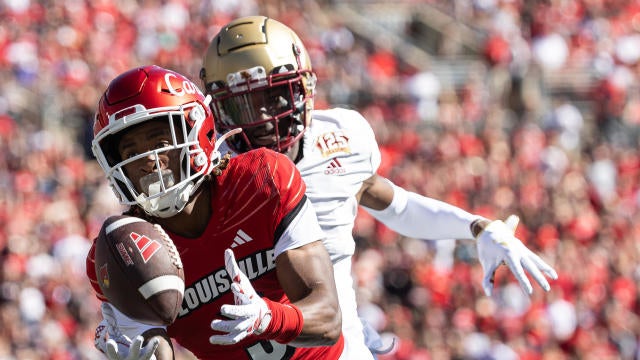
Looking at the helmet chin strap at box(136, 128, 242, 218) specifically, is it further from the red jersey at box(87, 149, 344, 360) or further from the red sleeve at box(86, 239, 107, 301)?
the red sleeve at box(86, 239, 107, 301)

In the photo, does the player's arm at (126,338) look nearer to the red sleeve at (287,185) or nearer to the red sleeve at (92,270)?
the red sleeve at (92,270)

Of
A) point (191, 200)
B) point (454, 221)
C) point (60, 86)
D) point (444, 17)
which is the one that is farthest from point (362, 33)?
point (191, 200)

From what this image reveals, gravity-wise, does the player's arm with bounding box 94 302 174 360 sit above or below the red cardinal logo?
below

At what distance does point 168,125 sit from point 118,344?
0.64m

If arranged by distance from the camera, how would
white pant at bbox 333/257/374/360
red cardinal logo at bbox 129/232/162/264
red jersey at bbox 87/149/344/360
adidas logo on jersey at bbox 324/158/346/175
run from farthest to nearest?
adidas logo on jersey at bbox 324/158/346/175 < white pant at bbox 333/257/374/360 < red jersey at bbox 87/149/344/360 < red cardinal logo at bbox 129/232/162/264

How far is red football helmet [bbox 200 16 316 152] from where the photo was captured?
169 inches

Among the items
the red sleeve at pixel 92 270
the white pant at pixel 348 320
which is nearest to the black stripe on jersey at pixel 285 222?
the red sleeve at pixel 92 270

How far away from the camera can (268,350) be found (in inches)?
143

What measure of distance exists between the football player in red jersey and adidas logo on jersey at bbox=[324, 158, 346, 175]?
868mm

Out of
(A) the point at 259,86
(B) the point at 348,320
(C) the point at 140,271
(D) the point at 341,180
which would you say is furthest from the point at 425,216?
(C) the point at 140,271

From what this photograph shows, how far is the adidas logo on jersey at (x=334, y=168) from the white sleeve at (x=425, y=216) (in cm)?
49

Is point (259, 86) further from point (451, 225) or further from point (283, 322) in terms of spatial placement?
point (283, 322)

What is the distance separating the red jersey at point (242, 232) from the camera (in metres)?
3.37

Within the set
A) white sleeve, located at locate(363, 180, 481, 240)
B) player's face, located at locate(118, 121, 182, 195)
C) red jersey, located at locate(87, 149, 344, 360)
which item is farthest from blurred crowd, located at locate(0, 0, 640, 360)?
player's face, located at locate(118, 121, 182, 195)
